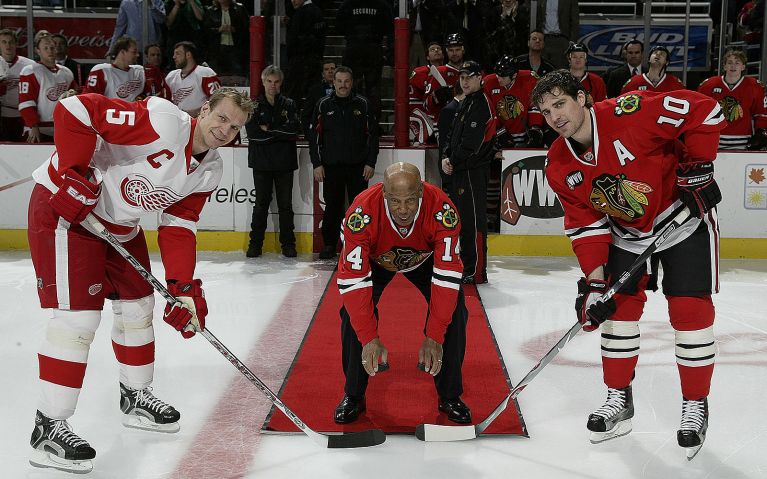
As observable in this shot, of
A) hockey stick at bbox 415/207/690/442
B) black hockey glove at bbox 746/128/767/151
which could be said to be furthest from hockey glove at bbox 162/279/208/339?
black hockey glove at bbox 746/128/767/151

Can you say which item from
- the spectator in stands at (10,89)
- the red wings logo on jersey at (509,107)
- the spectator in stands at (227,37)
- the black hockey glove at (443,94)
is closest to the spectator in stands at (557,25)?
the red wings logo on jersey at (509,107)

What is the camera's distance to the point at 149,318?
350cm

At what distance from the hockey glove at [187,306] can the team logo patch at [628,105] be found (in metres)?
1.60

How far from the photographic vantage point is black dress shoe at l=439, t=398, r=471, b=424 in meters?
3.52

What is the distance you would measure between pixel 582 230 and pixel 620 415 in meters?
0.71

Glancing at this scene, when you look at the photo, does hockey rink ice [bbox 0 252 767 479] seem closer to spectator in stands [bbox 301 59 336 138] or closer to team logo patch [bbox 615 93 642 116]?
team logo patch [bbox 615 93 642 116]

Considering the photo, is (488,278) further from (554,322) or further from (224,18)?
(224,18)

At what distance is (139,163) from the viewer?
322 cm

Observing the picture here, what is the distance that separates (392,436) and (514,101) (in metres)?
4.56

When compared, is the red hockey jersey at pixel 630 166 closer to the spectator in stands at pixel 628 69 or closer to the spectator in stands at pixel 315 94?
the spectator in stands at pixel 315 94

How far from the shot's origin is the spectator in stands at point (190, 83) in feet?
26.1

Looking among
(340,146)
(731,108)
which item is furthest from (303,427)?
(731,108)

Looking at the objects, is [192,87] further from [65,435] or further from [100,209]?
[65,435]

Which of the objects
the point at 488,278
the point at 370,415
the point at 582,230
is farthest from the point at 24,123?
the point at 582,230
